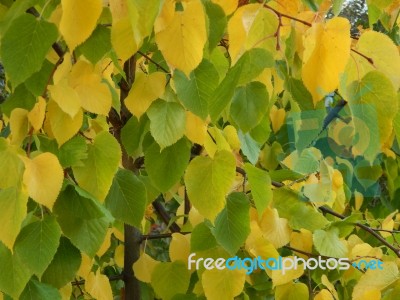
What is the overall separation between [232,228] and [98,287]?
0.71ft

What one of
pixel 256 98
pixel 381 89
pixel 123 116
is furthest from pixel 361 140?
pixel 123 116

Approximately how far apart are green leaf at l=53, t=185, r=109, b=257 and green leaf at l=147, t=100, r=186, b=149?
0.30ft

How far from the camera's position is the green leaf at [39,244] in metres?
0.58

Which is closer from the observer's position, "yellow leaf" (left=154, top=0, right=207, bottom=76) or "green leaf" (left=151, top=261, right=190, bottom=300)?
"yellow leaf" (left=154, top=0, right=207, bottom=76)

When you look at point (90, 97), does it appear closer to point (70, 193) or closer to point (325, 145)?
point (70, 193)

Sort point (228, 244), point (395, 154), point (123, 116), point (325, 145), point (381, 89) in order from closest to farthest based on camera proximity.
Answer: point (381, 89), point (228, 244), point (123, 116), point (325, 145), point (395, 154)

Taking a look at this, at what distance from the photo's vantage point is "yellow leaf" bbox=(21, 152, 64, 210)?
0.52m

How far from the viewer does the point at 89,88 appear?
1.94ft

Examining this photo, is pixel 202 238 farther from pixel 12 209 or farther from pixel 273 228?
pixel 12 209

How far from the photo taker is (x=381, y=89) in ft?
1.60

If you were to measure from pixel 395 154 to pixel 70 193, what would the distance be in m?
1.07

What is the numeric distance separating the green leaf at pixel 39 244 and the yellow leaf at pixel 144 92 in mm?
143

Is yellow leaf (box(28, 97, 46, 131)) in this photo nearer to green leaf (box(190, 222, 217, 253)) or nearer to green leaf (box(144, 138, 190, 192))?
green leaf (box(144, 138, 190, 192))

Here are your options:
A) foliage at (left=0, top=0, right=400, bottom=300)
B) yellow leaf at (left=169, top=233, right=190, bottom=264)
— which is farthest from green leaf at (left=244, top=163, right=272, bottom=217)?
yellow leaf at (left=169, top=233, right=190, bottom=264)
